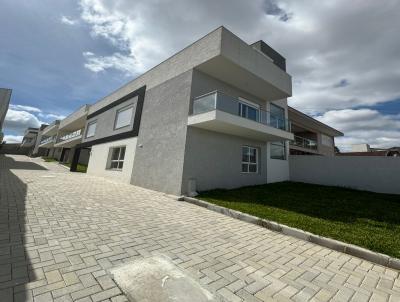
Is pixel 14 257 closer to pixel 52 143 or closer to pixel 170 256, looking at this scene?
pixel 170 256

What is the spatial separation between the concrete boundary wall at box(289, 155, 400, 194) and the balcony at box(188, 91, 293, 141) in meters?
5.66

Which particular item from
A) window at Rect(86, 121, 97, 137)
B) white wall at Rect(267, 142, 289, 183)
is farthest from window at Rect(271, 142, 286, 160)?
window at Rect(86, 121, 97, 137)

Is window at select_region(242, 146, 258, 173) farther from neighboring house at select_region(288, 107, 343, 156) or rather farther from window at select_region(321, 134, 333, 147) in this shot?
window at select_region(321, 134, 333, 147)

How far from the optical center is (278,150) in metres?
15.7

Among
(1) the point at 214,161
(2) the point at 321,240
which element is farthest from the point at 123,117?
(2) the point at 321,240

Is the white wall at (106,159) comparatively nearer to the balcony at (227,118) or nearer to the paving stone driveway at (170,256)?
the balcony at (227,118)

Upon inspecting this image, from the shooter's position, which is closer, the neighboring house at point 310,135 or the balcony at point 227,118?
the balcony at point 227,118

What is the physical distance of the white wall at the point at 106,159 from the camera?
536 inches

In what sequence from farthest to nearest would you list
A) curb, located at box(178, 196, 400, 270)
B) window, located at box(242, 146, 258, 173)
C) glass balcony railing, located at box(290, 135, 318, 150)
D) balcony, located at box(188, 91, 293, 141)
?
glass balcony railing, located at box(290, 135, 318, 150), window, located at box(242, 146, 258, 173), balcony, located at box(188, 91, 293, 141), curb, located at box(178, 196, 400, 270)

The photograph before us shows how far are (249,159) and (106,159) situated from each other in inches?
457

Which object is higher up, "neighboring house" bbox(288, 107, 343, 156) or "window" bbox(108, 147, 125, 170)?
"neighboring house" bbox(288, 107, 343, 156)

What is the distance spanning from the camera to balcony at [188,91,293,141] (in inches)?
362

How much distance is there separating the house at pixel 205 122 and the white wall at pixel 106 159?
9 cm

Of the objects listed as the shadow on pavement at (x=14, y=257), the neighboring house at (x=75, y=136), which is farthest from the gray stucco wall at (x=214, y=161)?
the neighboring house at (x=75, y=136)
